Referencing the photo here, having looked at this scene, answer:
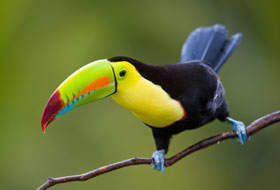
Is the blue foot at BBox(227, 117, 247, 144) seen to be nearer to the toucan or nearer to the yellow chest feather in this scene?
the toucan

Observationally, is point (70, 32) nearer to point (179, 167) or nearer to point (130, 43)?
point (130, 43)

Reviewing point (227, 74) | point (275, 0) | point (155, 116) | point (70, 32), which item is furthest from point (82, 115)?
point (155, 116)

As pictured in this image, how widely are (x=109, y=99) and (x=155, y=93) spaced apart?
97.5 inches

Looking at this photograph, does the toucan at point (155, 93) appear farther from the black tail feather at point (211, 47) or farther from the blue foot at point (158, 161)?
the black tail feather at point (211, 47)

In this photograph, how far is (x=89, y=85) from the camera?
2.31m

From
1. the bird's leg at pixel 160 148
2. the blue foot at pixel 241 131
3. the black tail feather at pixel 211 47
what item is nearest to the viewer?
the blue foot at pixel 241 131

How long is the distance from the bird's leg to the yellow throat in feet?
0.78

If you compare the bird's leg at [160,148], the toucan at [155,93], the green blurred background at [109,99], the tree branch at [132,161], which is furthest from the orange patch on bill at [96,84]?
the green blurred background at [109,99]

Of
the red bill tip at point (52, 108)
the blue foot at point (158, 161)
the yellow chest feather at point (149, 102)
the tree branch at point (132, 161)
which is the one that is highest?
the red bill tip at point (52, 108)

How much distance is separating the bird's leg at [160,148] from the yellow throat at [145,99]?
237mm

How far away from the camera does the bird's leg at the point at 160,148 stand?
2.86 metres

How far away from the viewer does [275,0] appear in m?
4.33

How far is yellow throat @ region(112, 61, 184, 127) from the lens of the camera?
7.96 feet

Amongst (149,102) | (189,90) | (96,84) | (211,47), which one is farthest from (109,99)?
(96,84)
